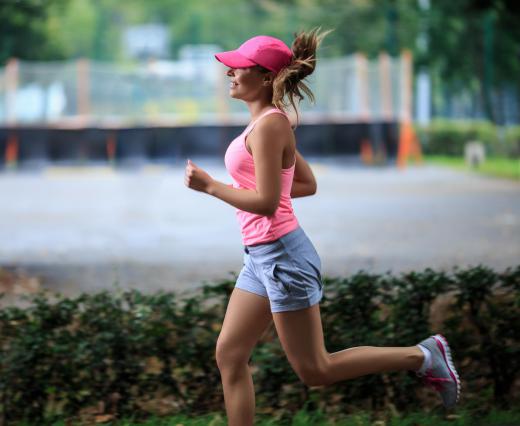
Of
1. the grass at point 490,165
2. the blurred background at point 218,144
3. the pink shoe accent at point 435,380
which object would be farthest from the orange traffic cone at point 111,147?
the pink shoe accent at point 435,380

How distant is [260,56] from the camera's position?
3.99 m

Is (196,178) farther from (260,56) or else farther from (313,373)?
(313,373)

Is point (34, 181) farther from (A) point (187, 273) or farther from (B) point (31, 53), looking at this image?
(B) point (31, 53)

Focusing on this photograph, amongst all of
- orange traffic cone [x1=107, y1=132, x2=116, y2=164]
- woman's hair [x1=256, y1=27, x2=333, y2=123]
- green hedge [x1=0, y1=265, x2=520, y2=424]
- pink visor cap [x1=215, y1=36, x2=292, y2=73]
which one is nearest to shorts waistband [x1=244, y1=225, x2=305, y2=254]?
woman's hair [x1=256, y1=27, x2=333, y2=123]

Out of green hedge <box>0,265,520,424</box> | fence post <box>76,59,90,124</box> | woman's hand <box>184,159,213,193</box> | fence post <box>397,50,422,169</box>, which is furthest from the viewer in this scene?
fence post <box>76,59,90,124</box>

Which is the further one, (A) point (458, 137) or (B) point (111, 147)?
(A) point (458, 137)

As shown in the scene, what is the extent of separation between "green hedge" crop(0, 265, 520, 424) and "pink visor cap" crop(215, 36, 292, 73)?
165cm

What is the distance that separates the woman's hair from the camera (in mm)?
3988

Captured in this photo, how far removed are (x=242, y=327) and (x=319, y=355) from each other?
30 centimetres

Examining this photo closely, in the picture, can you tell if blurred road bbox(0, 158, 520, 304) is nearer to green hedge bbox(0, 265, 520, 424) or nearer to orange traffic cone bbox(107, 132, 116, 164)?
green hedge bbox(0, 265, 520, 424)

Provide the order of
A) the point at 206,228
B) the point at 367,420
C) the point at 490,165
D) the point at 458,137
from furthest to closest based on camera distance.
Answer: the point at 458,137
the point at 490,165
the point at 206,228
the point at 367,420

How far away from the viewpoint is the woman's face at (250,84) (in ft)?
13.2

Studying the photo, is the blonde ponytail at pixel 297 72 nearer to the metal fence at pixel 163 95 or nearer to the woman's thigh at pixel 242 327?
the woman's thigh at pixel 242 327

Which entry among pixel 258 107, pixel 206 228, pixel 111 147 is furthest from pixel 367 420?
pixel 111 147
